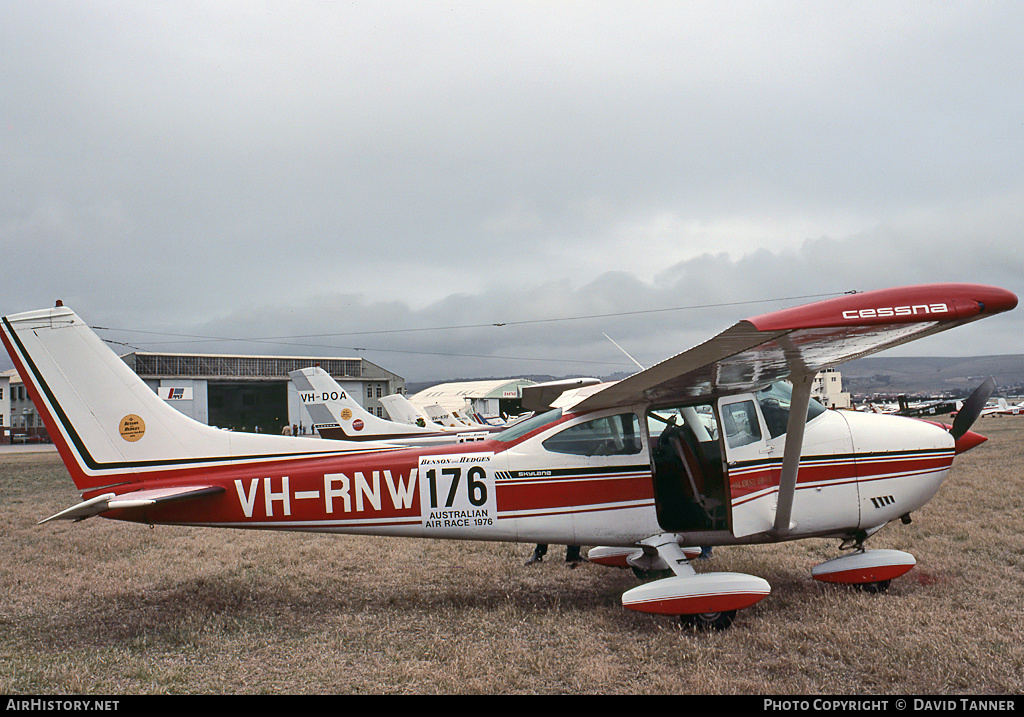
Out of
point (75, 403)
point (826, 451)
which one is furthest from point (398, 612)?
point (826, 451)

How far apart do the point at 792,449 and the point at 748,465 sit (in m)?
Answer: 0.41

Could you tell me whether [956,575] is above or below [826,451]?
below

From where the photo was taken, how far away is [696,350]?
13.6 ft

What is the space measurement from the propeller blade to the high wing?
194cm

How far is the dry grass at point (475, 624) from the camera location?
4.15 m

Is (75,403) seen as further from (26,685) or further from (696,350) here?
(696,350)

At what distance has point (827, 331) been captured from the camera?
3.80 m

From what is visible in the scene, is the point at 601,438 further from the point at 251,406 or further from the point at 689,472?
the point at 251,406

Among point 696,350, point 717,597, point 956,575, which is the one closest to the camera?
point 696,350

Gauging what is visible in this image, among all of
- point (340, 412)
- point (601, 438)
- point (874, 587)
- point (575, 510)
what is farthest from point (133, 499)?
point (340, 412)

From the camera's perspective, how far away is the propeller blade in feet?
20.2

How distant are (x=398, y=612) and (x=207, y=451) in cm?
230

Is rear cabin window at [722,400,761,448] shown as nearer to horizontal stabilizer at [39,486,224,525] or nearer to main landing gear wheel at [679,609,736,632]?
main landing gear wheel at [679,609,736,632]

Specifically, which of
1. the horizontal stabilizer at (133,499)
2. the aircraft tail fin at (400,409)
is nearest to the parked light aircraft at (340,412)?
the aircraft tail fin at (400,409)
